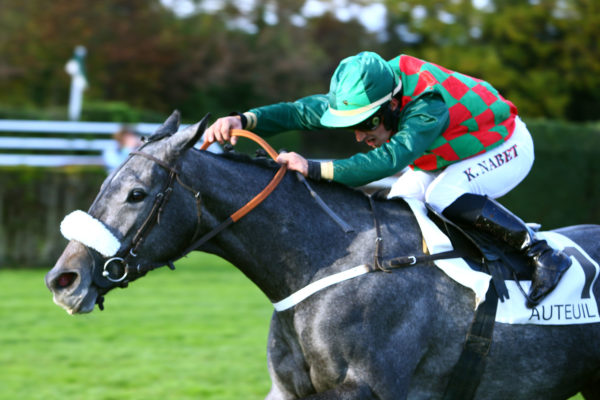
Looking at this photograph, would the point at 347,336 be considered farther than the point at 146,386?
No

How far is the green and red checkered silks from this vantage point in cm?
346

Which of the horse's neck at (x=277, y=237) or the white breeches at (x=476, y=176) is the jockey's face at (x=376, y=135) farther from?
the horse's neck at (x=277, y=237)

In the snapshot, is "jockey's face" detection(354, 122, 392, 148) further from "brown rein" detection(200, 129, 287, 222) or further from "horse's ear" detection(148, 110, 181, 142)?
"horse's ear" detection(148, 110, 181, 142)

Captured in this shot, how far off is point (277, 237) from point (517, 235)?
1.03 m

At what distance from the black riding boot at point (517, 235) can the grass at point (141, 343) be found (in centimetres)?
226

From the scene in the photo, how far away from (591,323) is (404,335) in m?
0.93

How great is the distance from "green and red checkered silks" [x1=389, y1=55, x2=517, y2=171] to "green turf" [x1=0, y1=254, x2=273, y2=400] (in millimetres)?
2346

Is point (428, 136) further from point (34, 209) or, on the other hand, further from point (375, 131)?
point (34, 209)

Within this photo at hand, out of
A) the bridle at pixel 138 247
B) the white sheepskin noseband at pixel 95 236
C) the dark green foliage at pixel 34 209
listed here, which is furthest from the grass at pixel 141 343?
the white sheepskin noseband at pixel 95 236

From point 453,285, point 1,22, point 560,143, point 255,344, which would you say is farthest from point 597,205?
point 1,22

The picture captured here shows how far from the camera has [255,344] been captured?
6652mm

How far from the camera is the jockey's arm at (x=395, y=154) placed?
3.19m

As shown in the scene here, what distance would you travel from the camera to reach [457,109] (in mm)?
3480

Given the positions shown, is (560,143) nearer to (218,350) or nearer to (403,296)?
(218,350)
